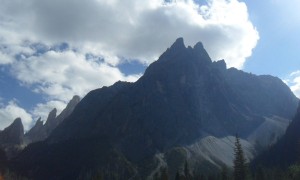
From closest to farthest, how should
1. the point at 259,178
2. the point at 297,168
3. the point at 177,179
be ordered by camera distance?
the point at 297,168 < the point at 177,179 < the point at 259,178

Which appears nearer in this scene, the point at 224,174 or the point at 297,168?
the point at 297,168

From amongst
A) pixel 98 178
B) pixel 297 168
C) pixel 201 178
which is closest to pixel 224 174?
pixel 201 178

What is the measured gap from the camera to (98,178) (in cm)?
15612

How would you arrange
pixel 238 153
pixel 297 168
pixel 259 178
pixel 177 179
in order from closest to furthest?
pixel 297 168 → pixel 238 153 → pixel 177 179 → pixel 259 178

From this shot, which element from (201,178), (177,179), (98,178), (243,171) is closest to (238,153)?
(243,171)

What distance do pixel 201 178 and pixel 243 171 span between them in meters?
71.0

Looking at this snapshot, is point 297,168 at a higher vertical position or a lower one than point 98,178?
lower

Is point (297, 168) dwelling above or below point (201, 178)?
below

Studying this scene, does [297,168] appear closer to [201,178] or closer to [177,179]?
[177,179]

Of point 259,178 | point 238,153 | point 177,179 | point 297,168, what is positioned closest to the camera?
point 297,168

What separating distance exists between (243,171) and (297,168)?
139ft

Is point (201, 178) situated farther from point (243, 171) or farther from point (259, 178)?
point (243, 171)

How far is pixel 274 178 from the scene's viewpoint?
7559 inches

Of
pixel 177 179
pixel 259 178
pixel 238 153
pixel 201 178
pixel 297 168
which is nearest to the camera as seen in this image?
pixel 297 168
